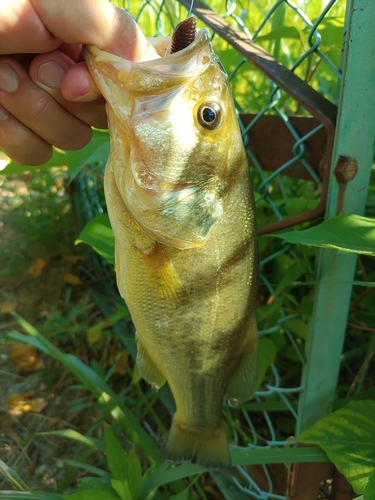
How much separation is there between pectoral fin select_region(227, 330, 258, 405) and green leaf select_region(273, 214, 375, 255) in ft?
1.08

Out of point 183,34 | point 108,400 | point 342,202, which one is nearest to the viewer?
point 183,34

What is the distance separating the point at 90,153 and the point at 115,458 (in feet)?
2.77

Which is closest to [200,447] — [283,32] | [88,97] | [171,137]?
[171,137]

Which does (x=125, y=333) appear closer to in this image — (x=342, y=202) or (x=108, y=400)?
(x=108, y=400)

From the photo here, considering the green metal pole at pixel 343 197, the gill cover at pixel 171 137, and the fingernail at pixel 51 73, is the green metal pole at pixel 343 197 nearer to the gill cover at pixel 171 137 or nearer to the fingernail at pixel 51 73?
the gill cover at pixel 171 137

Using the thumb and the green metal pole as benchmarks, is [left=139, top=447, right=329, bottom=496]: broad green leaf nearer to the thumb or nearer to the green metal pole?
the green metal pole

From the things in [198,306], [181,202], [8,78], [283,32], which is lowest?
[198,306]

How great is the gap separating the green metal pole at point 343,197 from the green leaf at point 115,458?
21.1 inches

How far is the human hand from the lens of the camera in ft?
2.65

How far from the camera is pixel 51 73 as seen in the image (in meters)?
0.94

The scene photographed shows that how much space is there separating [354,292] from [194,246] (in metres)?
0.81

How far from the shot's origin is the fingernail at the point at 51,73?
938mm

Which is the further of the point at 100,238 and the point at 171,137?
the point at 100,238

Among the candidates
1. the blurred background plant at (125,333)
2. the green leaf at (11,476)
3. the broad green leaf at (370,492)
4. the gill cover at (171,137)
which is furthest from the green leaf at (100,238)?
the broad green leaf at (370,492)
